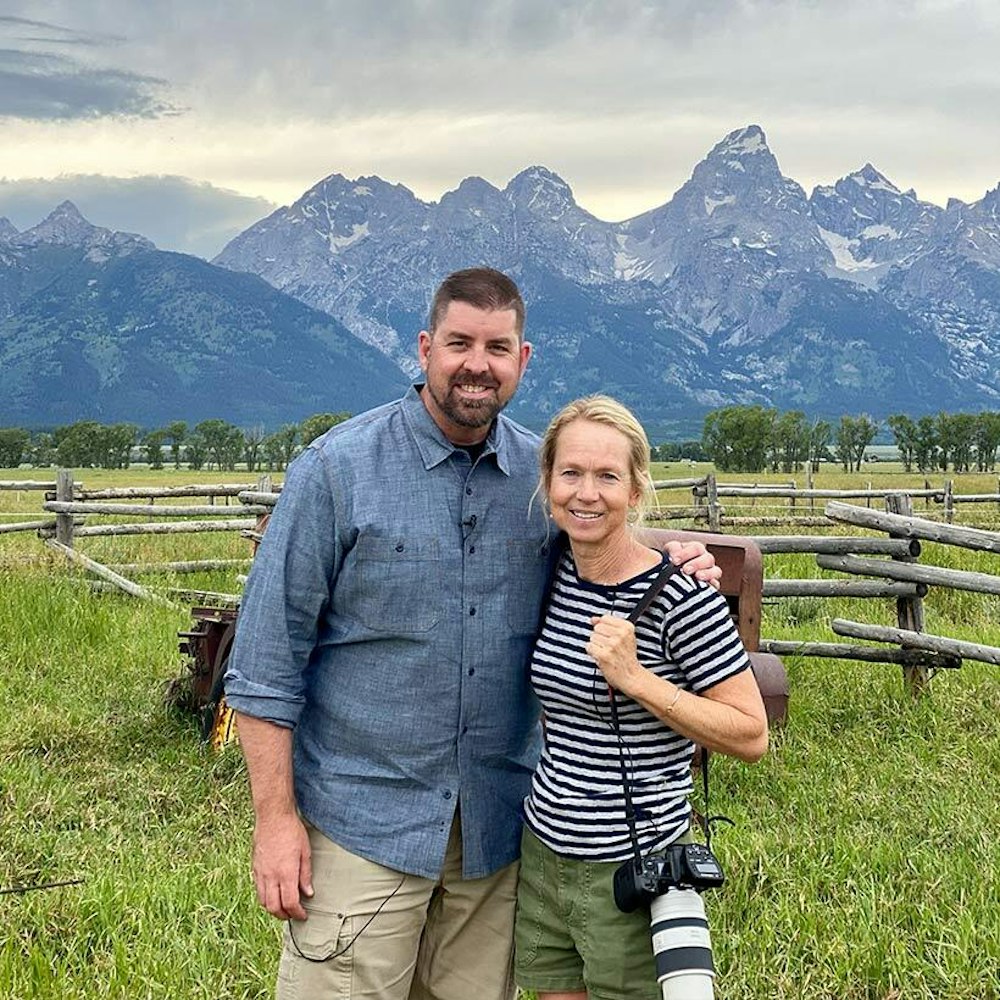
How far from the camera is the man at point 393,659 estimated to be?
2.29 meters

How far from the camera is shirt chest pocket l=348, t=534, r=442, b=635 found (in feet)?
7.57

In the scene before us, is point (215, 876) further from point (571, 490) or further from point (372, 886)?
point (571, 490)

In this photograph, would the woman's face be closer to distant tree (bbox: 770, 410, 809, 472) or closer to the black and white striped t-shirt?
the black and white striped t-shirt

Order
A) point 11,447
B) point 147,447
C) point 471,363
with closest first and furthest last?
1. point 471,363
2. point 11,447
3. point 147,447

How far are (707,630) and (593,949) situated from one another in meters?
0.68

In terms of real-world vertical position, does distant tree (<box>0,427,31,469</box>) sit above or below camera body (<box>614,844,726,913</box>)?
below

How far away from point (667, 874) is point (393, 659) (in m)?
0.69

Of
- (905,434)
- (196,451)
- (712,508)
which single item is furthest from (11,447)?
(712,508)

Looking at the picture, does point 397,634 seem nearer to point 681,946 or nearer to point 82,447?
point 681,946

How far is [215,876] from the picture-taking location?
392cm

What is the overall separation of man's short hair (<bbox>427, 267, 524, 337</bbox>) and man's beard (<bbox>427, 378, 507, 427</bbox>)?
0.13 metres

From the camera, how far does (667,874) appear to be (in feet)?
6.97

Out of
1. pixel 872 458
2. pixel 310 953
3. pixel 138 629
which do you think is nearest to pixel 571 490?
pixel 310 953

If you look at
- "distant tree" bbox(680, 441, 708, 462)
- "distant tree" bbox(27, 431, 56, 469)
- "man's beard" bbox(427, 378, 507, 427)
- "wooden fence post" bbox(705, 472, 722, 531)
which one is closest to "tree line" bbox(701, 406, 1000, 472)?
"distant tree" bbox(680, 441, 708, 462)
